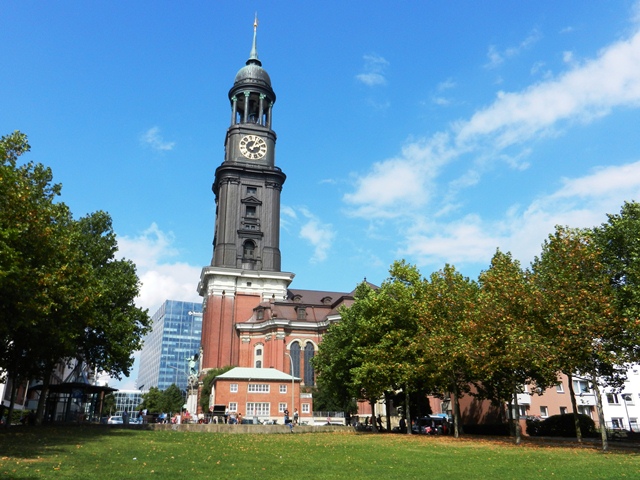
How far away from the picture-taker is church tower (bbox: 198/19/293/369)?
88.1 metres

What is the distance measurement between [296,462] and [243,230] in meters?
74.8

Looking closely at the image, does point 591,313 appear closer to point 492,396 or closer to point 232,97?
point 492,396

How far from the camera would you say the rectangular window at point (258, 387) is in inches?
2349

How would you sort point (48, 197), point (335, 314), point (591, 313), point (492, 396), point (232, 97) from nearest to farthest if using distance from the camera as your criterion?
point (591, 313), point (48, 197), point (492, 396), point (335, 314), point (232, 97)

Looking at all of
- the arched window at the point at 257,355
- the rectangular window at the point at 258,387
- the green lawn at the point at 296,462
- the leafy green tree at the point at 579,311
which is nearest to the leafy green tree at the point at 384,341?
the leafy green tree at the point at 579,311

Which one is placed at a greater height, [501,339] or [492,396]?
[501,339]

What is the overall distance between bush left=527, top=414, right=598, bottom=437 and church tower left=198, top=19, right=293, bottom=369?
179ft

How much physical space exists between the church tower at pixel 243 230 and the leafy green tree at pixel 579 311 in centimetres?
6548

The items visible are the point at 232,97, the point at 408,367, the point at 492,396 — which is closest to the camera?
the point at 408,367

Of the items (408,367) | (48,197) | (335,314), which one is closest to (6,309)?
(48,197)

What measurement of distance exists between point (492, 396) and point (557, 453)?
17.1 m

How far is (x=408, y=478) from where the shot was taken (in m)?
15.6

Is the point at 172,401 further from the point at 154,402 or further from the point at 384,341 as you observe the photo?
the point at 384,341

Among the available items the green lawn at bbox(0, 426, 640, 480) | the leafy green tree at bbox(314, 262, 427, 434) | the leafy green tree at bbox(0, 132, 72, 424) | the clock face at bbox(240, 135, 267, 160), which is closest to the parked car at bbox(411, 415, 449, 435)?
the leafy green tree at bbox(314, 262, 427, 434)
